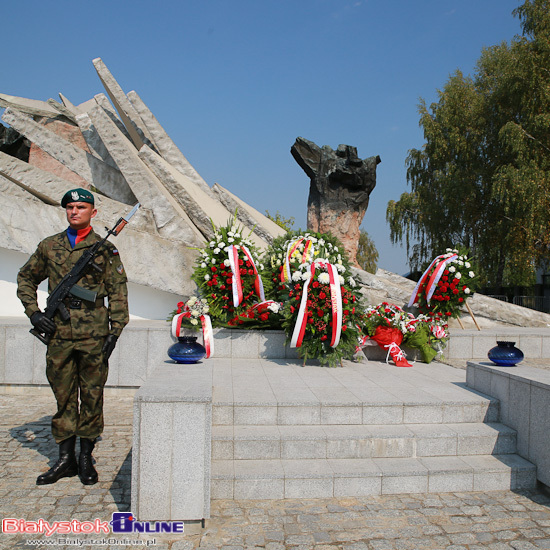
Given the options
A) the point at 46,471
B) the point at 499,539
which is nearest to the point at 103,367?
the point at 46,471

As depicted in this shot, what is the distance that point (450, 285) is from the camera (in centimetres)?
658

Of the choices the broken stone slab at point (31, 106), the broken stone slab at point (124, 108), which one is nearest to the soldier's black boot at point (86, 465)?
the broken stone slab at point (124, 108)

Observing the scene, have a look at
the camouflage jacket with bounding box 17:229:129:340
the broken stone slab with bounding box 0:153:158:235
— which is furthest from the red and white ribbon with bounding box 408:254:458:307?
the camouflage jacket with bounding box 17:229:129:340

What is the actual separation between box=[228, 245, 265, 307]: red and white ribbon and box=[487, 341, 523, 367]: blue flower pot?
9.80 ft

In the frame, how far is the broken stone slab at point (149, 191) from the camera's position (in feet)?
25.0

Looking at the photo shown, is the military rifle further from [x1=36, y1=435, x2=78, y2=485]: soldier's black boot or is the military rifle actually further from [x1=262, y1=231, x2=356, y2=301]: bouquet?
[x1=262, y1=231, x2=356, y2=301]: bouquet

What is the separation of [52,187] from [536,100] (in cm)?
1518

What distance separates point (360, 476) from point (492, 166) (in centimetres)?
1773

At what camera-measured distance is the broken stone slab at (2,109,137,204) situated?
8.79 m

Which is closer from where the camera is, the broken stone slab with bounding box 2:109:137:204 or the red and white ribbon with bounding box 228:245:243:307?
the red and white ribbon with bounding box 228:245:243:307

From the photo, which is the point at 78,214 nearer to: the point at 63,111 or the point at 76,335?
the point at 76,335

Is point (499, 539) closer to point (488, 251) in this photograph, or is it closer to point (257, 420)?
point (257, 420)

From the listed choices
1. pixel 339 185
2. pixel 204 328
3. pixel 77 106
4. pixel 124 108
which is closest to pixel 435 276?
pixel 204 328

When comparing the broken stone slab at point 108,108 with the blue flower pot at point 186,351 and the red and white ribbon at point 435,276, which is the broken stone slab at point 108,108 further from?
the blue flower pot at point 186,351
